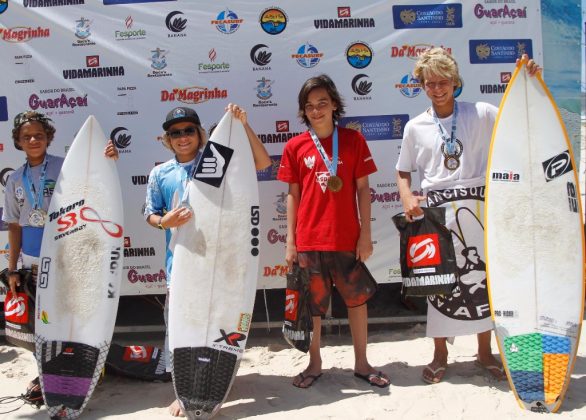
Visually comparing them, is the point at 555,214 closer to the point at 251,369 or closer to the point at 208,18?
the point at 251,369

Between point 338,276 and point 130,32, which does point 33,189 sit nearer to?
point 130,32

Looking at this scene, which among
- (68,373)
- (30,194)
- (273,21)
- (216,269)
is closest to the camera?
(68,373)

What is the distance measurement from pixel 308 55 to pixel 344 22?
13.7 inches

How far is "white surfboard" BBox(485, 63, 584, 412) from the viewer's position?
2885 millimetres

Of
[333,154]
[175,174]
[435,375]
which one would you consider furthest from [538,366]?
[175,174]

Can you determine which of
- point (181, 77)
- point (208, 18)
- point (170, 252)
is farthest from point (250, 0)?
point (170, 252)

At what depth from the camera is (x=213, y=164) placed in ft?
10.2

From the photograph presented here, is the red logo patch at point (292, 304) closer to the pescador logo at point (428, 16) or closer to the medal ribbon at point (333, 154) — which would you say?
the medal ribbon at point (333, 154)

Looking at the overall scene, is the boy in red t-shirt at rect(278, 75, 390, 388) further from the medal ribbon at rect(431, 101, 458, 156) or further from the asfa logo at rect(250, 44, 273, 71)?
the asfa logo at rect(250, 44, 273, 71)

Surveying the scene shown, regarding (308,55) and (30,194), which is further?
(308,55)

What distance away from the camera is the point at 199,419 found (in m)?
2.79

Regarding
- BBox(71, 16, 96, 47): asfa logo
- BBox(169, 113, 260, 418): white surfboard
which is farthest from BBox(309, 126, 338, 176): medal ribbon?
BBox(71, 16, 96, 47): asfa logo

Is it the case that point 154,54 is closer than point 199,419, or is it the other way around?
point 199,419

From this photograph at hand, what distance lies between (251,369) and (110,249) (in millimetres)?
1196
